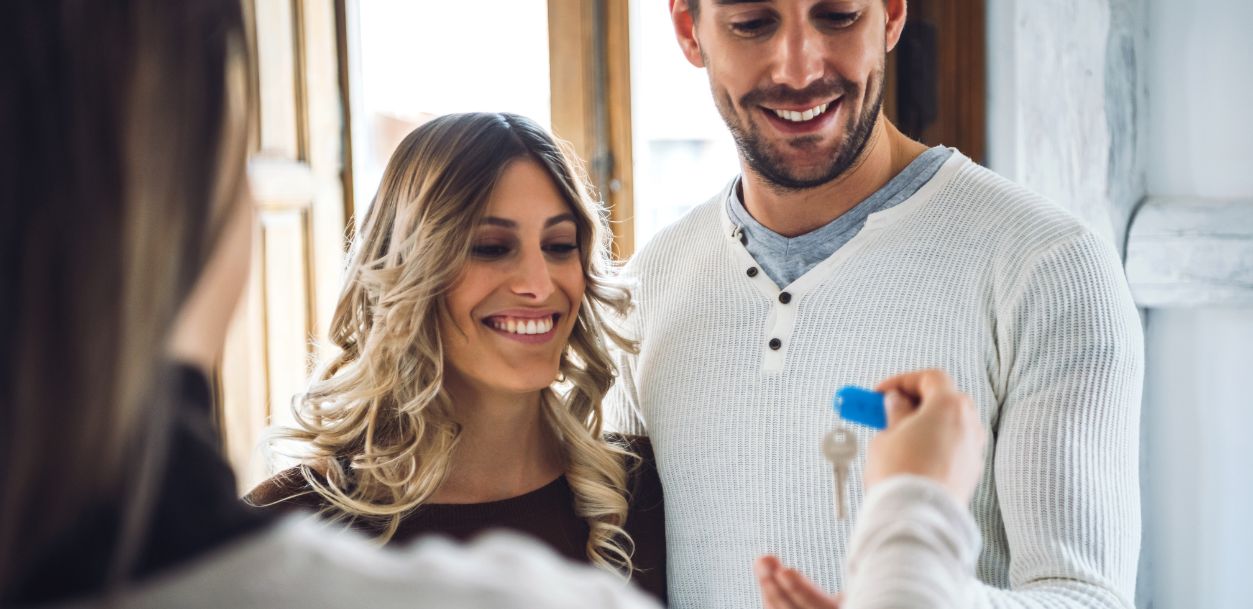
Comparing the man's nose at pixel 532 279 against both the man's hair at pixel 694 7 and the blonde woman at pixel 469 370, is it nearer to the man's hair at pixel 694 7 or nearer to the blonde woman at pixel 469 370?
the blonde woman at pixel 469 370

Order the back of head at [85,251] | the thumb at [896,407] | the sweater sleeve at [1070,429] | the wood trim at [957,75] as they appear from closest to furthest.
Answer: the back of head at [85,251] → the thumb at [896,407] → the sweater sleeve at [1070,429] → the wood trim at [957,75]

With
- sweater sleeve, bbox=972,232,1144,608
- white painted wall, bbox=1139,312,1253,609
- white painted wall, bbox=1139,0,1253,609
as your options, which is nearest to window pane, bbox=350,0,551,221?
white painted wall, bbox=1139,0,1253,609

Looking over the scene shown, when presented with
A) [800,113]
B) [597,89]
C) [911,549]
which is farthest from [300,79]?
[911,549]

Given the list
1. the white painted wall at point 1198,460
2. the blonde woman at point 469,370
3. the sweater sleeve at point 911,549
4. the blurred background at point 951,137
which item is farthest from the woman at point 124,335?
the white painted wall at point 1198,460

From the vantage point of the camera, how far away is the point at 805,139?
1.69 m

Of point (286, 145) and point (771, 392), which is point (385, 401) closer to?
point (771, 392)

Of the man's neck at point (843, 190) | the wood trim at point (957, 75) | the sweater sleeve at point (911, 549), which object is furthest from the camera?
the wood trim at point (957, 75)

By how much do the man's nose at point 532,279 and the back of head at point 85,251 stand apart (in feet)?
3.54

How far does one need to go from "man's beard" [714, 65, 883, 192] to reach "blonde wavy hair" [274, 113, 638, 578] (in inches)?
10.9

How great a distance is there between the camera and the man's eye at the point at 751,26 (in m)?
1.71

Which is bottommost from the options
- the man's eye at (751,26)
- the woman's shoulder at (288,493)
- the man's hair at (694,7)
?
the woman's shoulder at (288,493)

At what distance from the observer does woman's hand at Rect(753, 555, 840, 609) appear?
1.05 metres

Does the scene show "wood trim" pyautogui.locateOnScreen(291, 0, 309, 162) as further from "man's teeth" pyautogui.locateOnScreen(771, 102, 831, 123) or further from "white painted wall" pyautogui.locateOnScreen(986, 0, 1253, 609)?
"white painted wall" pyautogui.locateOnScreen(986, 0, 1253, 609)

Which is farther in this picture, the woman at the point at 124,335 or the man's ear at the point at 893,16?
the man's ear at the point at 893,16
